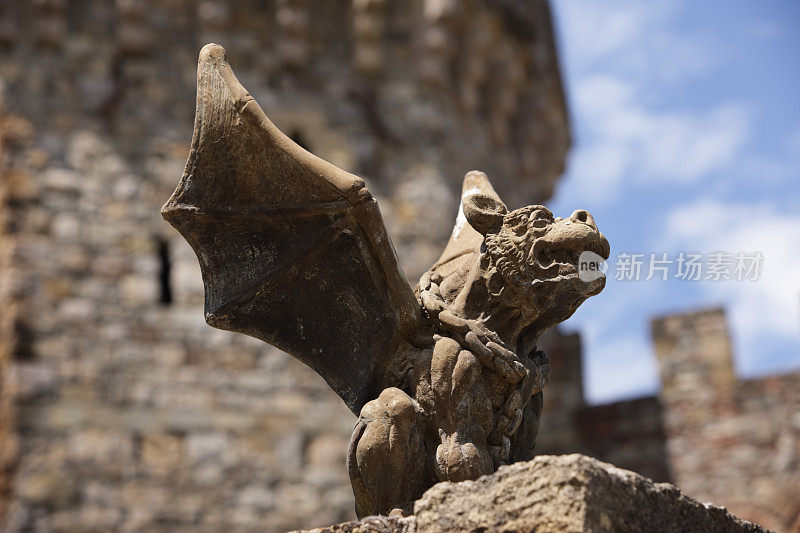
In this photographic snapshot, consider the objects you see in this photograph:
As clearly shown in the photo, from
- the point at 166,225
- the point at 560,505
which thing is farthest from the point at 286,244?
the point at 166,225

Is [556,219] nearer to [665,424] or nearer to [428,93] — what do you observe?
[428,93]

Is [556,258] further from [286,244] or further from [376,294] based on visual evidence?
[286,244]

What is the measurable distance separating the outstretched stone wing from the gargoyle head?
25cm

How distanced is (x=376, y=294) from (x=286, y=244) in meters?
0.38

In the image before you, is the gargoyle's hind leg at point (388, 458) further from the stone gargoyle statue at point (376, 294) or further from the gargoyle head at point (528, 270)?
the gargoyle head at point (528, 270)

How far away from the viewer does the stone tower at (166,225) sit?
10234mm

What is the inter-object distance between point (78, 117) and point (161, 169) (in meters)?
0.77

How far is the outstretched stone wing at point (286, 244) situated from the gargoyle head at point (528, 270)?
25cm

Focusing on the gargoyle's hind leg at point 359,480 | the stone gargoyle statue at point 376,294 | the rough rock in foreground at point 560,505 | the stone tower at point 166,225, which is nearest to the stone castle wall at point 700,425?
the stone tower at point 166,225

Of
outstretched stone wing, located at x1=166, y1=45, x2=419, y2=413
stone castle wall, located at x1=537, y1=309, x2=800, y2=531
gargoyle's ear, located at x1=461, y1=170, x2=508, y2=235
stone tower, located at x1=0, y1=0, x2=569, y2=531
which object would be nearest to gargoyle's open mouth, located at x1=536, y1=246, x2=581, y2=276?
gargoyle's ear, located at x1=461, y1=170, x2=508, y2=235

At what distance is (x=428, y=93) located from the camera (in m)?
12.4

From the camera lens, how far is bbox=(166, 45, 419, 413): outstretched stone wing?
15.3 feet

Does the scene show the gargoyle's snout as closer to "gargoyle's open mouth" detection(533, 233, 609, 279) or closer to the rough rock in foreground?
"gargoyle's open mouth" detection(533, 233, 609, 279)

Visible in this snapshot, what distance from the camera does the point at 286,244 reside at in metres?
5.00
